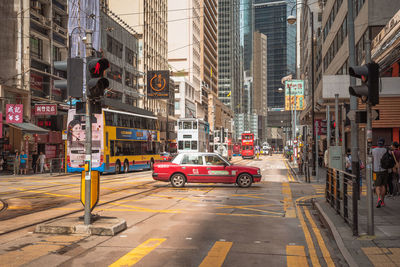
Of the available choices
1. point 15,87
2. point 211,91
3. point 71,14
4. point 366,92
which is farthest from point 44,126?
point 211,91

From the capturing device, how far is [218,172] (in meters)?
19.4

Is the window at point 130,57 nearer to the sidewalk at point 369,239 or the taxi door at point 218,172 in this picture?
the taxi door at point 218,172

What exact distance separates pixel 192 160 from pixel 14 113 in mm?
17766

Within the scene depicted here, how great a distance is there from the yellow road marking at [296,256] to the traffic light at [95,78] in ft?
16.1

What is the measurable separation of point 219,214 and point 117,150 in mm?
18904

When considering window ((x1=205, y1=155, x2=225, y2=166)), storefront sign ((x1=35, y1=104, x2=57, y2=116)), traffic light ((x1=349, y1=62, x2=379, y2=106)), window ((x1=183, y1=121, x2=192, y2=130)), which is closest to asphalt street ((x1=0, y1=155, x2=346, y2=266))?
traffic light ((x1=349, y1=62, x2=379, y2=106))

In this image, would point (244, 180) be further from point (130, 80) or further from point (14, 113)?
point (130, 80)

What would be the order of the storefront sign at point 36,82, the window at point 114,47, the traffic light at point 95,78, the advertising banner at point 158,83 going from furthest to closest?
the window at point 114,47, the advertising banner at point 158,83, the storefront sign at point 36,82, the traffic light at point 95,78

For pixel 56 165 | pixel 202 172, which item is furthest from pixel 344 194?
pixel 56 165

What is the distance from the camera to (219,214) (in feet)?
38.2

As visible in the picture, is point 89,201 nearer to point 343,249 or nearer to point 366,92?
point 343,249

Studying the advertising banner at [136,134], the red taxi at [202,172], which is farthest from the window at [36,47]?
the red taxi at [202,172]

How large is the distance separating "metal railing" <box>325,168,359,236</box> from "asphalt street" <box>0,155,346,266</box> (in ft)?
2.07

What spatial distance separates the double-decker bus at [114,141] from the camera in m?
26.5
